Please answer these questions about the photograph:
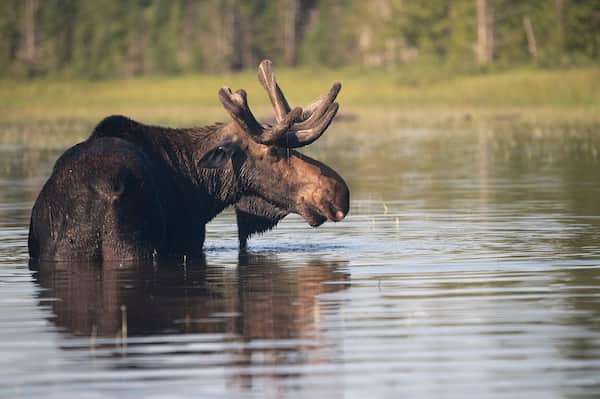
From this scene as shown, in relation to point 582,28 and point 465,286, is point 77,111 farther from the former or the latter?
point 465,286

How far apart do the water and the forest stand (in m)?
64.5

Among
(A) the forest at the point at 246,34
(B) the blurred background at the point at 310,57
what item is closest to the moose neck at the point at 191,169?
(B) the blurred background at the point at 310,57

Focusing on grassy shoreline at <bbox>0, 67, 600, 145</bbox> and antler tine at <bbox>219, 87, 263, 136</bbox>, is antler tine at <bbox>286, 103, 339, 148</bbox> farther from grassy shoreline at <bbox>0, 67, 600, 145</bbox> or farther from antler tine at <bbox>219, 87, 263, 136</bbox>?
grassy shoreline at <bbox>0, 67, 600, 145</bbox>

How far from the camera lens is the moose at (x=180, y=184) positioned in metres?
12.7

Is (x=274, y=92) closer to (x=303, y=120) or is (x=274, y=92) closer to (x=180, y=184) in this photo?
(x=303, y=120)

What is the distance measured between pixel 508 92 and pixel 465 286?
1890 inches

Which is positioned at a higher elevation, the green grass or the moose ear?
the green grass

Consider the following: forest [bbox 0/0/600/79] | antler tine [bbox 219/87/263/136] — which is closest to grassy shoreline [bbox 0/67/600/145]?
forest [bbox 0/0/600/79]

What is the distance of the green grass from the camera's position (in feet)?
173

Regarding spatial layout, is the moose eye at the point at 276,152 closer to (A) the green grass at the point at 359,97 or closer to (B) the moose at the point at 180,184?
(B) the moose at the point at 180,184

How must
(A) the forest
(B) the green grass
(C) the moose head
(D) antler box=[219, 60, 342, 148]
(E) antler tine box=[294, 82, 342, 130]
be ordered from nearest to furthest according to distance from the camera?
1. (C) the moose head
2. (D) antler box=[219, 60, 342, 148]
3. (E) antler tine box=[294, 82, 342, 130]
4. (B) the green grass
5. (A) the forest

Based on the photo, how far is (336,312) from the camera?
1055 centimetres

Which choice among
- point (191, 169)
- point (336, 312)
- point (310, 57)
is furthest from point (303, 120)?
point (310, 57)

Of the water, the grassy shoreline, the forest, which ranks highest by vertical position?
the forest
